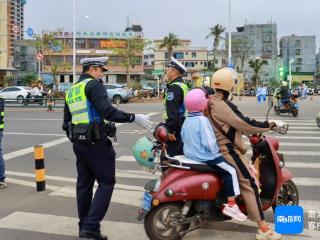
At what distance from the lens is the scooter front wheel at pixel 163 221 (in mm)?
4652

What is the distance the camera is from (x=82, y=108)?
4652mm

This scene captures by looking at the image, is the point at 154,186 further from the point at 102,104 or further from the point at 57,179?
the point at 57,179

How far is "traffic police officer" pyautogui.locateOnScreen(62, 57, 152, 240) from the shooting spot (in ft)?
15.0

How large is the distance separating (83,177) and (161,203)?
86cm

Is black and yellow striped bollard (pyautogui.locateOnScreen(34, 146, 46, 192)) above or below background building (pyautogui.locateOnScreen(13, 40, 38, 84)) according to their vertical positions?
below

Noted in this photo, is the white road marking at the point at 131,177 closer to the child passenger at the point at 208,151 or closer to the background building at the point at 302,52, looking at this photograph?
the child passenger at the point at 208,151

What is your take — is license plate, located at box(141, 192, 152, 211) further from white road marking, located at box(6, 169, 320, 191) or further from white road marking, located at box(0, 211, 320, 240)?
white road marking, located at box(6, 169, 320, 191)

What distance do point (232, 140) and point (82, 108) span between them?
1.46 m

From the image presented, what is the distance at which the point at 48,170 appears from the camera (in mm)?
8938

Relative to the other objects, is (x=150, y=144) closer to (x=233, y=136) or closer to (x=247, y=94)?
(x=233, y=136)

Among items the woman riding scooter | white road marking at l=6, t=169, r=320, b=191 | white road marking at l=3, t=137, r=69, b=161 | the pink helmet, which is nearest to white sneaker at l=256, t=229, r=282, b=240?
the woman riding scooter

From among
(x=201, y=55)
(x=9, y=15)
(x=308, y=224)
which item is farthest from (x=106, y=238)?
(x=201, y=55)

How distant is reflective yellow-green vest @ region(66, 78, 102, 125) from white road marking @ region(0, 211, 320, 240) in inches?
49.8

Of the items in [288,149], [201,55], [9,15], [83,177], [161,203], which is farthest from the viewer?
[201,55]
